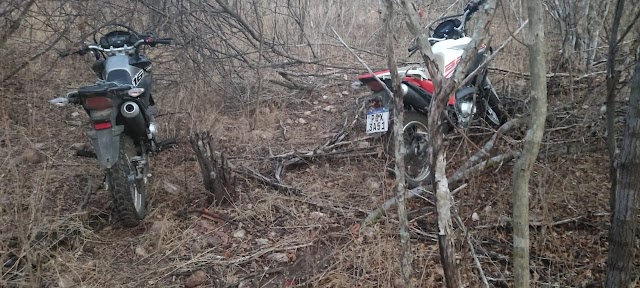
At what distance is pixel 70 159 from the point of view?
4277 mm

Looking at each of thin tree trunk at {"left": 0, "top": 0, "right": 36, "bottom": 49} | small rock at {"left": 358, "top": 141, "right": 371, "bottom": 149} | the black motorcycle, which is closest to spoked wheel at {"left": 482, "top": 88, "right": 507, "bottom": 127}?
small rock at {"left": 358, "top": 141, "right": 371, "bottom": 149}

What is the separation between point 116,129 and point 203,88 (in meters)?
2.30

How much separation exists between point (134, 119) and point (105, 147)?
1.14 feet

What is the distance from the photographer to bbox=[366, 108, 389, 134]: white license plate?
3410 mm

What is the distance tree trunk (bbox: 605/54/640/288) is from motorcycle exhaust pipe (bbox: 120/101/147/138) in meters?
2.74

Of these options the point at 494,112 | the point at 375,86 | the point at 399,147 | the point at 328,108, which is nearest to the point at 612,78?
the point at 399,147

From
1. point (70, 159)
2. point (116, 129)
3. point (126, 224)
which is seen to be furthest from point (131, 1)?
point (126, 224)

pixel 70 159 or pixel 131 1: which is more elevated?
pixel 131 1

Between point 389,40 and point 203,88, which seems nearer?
point 389,40

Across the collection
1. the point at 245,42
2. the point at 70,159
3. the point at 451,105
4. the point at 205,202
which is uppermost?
the point at 245,42

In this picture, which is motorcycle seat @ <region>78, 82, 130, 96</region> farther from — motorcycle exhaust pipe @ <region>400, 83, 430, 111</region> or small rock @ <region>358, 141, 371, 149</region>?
small rock @ <region>358, 141, 371, 149</region>

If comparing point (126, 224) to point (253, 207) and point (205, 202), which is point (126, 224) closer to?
point (205, 202)

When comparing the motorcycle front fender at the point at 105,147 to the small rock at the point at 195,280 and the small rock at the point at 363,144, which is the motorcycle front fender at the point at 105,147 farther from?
the small rock at the point at 363,144

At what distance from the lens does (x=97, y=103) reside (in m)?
3.01
